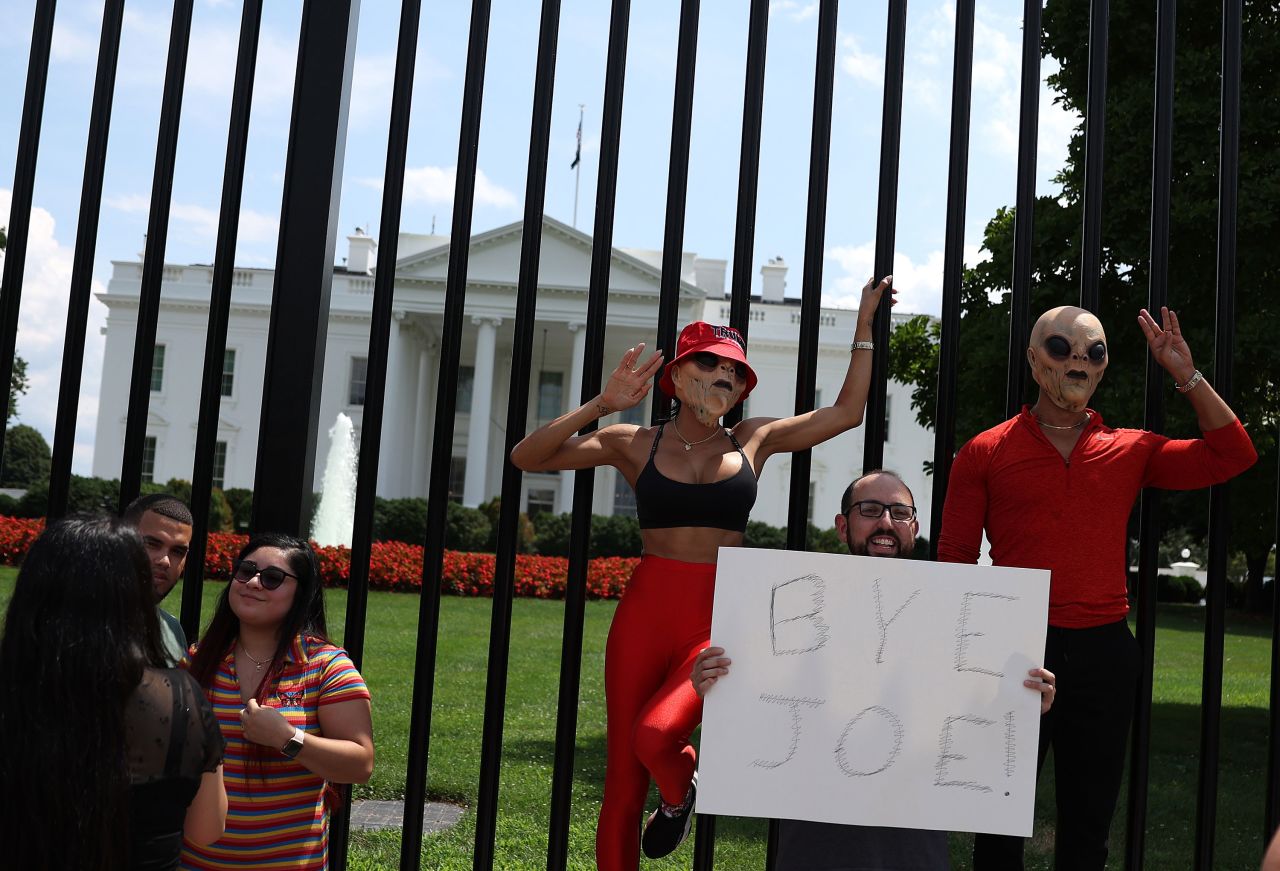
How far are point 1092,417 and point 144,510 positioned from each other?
2686mm

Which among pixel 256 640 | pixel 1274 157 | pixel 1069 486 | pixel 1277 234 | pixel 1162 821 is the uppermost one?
pixel 1274 157

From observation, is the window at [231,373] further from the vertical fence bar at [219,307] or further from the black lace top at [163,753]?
the black lace top at [163,753]

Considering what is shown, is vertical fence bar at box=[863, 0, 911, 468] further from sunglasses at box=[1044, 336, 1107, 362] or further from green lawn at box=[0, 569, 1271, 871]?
green lawn at box=[0, 569, 1271, 871]

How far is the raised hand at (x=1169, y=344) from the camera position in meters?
3.19

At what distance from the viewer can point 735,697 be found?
2.70 metres

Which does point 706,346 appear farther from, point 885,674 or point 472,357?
point 472,357

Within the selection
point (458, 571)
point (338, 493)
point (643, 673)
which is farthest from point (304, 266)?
point (338, 493)

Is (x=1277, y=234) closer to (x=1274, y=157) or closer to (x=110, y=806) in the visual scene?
(x=1274, y=157)

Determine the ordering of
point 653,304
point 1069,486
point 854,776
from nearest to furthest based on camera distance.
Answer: point 854,776
point 1069,486
point 653,304

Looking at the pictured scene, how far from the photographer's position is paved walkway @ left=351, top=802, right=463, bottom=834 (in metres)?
5.95

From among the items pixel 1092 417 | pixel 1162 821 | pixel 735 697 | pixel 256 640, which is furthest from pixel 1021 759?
pixel 1162 821

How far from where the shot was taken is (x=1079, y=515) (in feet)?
10.4


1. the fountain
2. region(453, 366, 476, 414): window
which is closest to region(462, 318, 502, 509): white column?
region(453, 366, 476, 414): window

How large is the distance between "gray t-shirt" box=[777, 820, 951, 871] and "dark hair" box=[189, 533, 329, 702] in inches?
50.2
